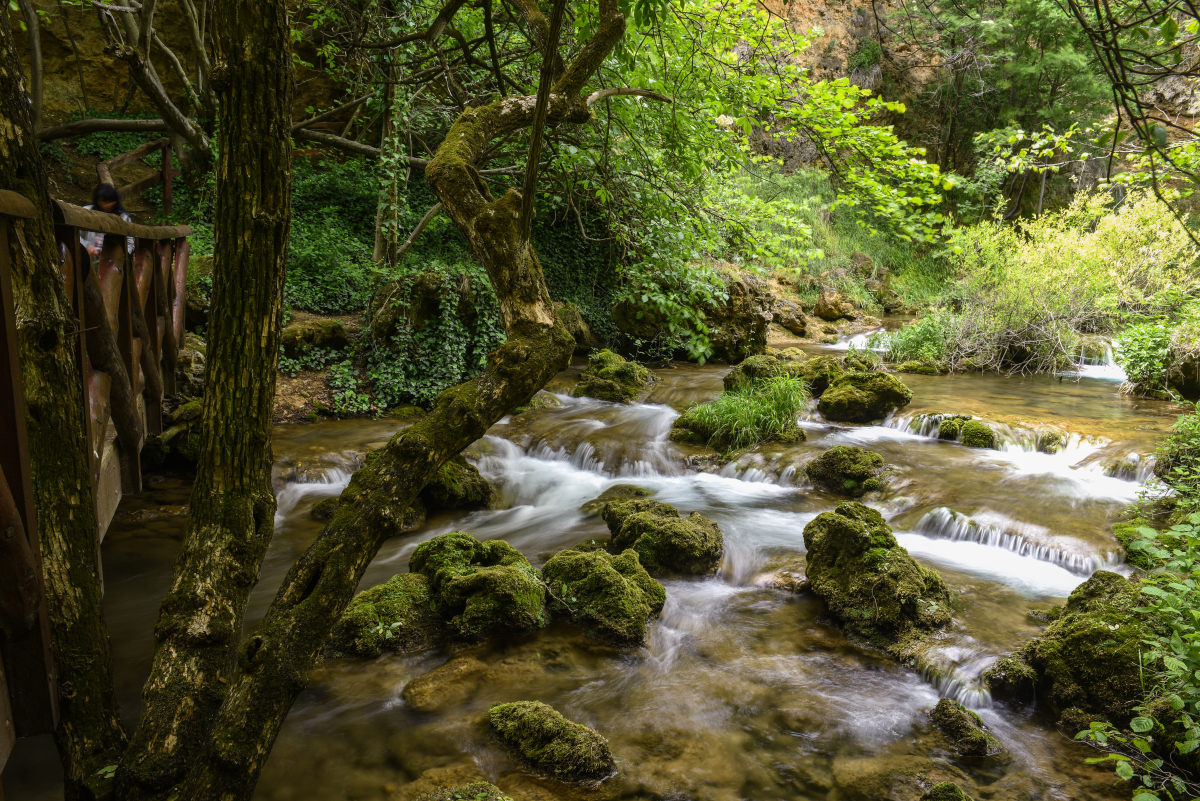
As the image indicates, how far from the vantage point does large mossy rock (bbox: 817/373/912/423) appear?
10.0 m

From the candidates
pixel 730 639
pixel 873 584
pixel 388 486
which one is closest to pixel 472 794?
pixel 388 486

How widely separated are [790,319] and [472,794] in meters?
17.2

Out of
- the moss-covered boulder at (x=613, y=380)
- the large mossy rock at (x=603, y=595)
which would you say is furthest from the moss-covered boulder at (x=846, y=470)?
the moss-covered boulder at (x=613, y=380)

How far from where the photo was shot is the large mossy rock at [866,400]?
10.0 meters

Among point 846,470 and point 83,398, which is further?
point 846,470

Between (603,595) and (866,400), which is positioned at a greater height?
(866,400)

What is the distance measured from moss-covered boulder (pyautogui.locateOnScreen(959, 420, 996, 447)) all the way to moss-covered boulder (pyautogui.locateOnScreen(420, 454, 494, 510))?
651 cm

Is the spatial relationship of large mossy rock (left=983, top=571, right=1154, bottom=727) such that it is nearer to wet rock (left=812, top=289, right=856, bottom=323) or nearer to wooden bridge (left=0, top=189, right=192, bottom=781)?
wooden bridge (left=0, top=189, right=192, bottom=781)

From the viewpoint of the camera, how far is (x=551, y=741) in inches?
144

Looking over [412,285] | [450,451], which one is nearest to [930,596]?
[450,451]

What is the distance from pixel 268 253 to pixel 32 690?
5.56 feet

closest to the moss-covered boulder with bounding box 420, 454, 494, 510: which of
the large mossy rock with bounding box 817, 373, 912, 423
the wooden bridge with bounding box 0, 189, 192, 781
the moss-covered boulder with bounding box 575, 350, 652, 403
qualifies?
the wooden bridge with bounding box 0, 189, 192, 781

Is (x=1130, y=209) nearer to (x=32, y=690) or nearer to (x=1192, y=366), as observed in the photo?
(x=1192, y=366)

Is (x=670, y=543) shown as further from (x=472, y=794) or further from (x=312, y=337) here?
(x=312, y=337)
